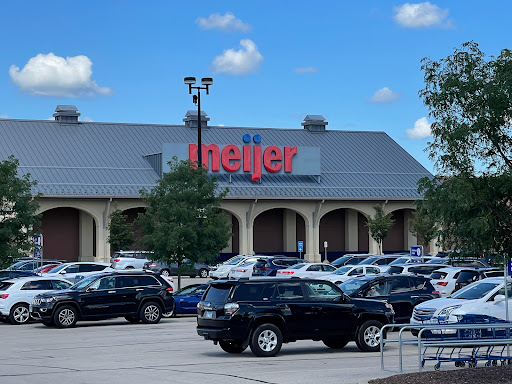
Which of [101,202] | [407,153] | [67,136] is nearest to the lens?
[101,202]

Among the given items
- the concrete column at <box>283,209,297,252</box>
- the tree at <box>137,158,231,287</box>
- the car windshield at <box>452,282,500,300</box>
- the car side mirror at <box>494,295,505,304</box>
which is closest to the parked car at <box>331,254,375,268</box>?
the tree at <box>137,158,231,287</box>

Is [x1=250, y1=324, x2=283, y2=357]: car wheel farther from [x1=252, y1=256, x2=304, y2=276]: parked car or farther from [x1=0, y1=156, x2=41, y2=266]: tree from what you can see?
[x1=252, y1=256, x2=304, y2=276]: parked car

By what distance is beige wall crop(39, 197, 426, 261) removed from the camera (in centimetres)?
6297

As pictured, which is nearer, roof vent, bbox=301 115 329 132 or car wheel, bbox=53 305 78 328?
car wheel, bbox=53 305 78 328

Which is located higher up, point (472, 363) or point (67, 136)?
point (67, 136)

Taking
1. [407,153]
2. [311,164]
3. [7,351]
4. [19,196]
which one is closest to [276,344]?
[7,351]

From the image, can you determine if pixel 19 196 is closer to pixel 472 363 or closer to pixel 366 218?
pixel 472 363

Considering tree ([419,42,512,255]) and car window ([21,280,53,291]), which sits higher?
tree ([419,42,512,255])

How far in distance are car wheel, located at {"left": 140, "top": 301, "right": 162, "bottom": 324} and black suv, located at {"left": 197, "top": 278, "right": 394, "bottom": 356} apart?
28.7ft

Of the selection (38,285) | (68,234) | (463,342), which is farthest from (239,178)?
(463,342)

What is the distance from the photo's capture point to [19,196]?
38.5m

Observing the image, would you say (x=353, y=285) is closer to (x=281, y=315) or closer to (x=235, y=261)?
(x=281, y=315)

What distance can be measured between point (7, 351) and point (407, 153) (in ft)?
198

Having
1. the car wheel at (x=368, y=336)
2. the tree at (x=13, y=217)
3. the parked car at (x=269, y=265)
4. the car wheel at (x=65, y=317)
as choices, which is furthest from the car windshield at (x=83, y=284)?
the parked car at (x=269, y=265)
